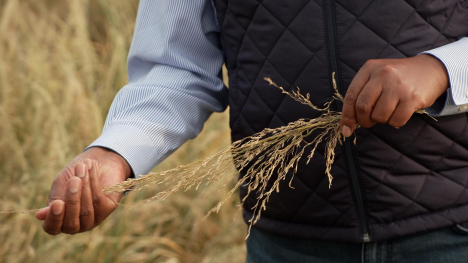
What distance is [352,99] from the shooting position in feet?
3.39

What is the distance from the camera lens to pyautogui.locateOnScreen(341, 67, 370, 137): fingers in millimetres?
1025

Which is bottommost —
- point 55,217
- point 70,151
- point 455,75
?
point 70,151

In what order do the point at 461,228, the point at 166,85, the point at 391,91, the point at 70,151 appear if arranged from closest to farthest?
1. the point at 391,91
2. the point at 461,228
3. the point at 166,85
4. the point at 70,151

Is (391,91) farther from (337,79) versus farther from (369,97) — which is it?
(337,79)

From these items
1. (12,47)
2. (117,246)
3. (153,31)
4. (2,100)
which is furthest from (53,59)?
(153,31)

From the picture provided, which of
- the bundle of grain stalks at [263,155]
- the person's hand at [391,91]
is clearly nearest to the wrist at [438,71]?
the person's hand at [391,91]

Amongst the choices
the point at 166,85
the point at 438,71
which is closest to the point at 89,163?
the point at 166,85

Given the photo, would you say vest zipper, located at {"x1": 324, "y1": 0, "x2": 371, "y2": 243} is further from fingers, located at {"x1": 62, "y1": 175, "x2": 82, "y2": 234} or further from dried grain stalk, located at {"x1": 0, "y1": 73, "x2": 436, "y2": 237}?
fingers, located at {"x1": 62, "y1": 175, "x2": 82, "y2": 234}

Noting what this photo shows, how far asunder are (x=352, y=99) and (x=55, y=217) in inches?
27.9

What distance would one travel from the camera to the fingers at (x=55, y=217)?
1.10 meters

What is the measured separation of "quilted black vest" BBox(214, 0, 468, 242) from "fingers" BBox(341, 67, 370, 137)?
6.8 inches

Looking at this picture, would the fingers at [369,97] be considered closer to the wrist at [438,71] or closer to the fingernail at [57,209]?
the wrist at [438,71]

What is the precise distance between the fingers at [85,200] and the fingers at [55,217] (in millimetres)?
48

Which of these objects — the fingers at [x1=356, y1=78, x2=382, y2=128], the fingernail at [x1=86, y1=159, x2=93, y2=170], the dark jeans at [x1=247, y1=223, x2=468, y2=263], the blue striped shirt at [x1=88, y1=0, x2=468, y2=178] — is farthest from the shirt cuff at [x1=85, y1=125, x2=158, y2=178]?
the fingers at [x1=356, y1=78, x2=382, y2=128]
